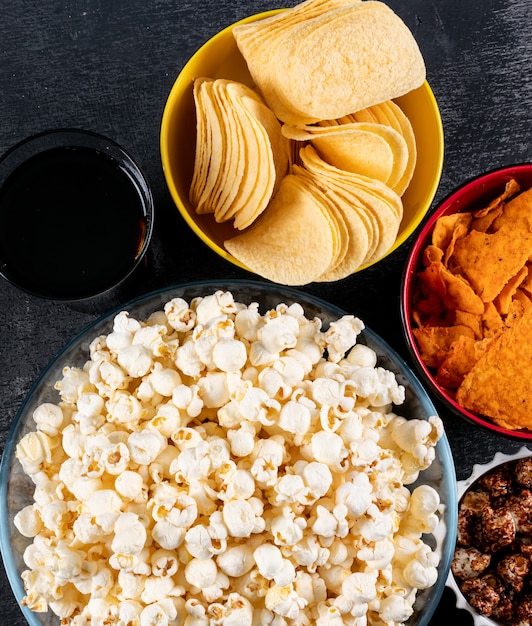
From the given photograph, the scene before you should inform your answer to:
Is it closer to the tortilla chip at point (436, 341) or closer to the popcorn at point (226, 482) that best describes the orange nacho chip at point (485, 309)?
the tortilla chip at point (436, 341)

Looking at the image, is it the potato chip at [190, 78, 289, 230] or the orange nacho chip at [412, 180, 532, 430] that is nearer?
the potato chip at [190, 78, 289, 230]

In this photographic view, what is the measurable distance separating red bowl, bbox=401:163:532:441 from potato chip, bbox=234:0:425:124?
10.2 inches

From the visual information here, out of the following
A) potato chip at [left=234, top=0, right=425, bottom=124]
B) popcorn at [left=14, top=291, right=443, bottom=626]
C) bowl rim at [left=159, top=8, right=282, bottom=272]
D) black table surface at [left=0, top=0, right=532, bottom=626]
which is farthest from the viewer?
black table surface at [left=0, top=0, right=532, bottom=626]

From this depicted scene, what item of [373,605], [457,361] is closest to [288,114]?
[457,361]

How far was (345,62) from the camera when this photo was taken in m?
1.08

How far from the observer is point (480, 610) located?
128 centimetres

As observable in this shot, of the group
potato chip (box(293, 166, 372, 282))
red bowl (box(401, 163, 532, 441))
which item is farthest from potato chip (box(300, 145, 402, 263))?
red bowl (box(401, 163, 532, 441))

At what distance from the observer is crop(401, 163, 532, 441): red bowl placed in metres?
1.24

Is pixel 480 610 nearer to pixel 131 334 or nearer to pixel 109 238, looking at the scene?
pixel 131 334

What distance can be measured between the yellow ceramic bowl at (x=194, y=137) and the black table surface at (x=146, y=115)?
16cm

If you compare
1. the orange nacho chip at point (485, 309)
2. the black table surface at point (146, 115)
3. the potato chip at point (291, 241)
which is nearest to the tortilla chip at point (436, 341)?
the orange nacho chip at point (485, 309)

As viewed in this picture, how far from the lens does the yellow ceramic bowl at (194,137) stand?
3.95 feet

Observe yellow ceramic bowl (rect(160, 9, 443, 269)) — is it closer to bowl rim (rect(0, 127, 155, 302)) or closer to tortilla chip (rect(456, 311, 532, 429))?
bowl rim (rect(0, 127, 155, 302))

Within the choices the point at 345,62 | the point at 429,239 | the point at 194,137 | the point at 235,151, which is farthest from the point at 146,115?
the point at 429,239
